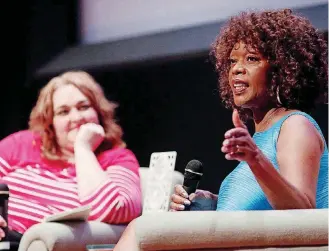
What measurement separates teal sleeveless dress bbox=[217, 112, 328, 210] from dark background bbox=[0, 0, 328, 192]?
2.58 ft

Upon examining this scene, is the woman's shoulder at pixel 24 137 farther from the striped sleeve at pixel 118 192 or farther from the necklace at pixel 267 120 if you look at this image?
the necklace at pixel 267 120

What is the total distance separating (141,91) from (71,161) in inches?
17.0

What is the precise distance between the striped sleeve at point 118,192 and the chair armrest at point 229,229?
1141mm

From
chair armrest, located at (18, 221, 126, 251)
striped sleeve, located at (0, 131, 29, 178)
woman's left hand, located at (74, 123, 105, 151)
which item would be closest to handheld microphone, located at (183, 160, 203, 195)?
chair armrest, located at (18, 221, 126, 251)

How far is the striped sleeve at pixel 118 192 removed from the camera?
109 inches

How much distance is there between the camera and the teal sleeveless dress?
192cm

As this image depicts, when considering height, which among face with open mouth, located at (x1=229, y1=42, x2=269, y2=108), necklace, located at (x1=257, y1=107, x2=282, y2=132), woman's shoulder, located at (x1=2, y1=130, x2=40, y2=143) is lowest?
woman's shoulder, located at (x1=2, y1=130, x2=40, y2=143)

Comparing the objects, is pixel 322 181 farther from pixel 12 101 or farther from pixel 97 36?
pixel 12 101

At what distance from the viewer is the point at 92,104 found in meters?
3.18

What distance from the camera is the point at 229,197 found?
2.02m

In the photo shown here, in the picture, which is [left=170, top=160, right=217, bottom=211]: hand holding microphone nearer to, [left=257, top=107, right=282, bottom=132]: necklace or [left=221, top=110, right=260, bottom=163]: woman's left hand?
[left=257, top=107, right=282, bottom=132]: necklace

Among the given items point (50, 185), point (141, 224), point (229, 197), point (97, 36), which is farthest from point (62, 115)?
point (141, 224)

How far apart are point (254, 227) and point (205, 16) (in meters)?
1.55

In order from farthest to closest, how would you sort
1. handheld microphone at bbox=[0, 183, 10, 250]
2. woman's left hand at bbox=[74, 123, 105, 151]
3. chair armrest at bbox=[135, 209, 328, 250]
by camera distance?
1. woman's left hand at bbox=[74, 123, 105, 151]
2. handheld microphone at bbox=[0, 183, 10, 250]
3. chair armrest at bbox=[135, 209, 328, 250]
